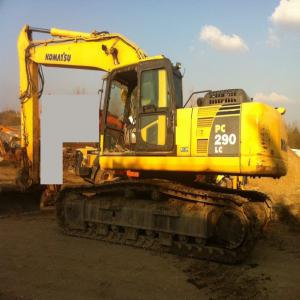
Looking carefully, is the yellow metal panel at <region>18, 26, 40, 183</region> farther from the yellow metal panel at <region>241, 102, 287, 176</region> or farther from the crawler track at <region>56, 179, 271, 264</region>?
the yellow metal panel at <region>241, 102, 287, 176</region>

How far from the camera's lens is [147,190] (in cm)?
741

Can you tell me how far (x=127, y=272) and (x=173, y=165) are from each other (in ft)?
6.35

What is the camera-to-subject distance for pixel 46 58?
10.0 meters

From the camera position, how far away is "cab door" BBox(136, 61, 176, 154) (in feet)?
23.0

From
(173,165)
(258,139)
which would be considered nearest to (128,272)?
(173,165)

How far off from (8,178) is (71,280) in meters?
11.4

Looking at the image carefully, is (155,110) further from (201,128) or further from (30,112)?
(30,112)

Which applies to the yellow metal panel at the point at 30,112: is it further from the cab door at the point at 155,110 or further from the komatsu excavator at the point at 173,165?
the cab door at the point at 155,110

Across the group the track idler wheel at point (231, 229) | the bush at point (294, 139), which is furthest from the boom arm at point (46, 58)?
the bush at point (294, 139)

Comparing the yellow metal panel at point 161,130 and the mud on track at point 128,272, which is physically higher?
the yellow metal panel at point 161,130

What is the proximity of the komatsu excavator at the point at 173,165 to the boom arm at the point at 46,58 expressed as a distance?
30.4 inches

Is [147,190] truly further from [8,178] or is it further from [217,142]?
[8,178]

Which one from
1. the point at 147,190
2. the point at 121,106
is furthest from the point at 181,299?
the point at 121,106

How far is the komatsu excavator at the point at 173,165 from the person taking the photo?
6363 mm
